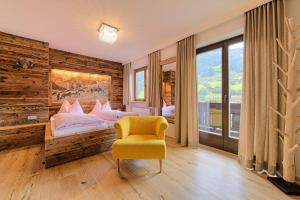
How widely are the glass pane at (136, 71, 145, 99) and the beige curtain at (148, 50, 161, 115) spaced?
633 millimetres

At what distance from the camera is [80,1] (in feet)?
7.18

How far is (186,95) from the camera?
3393 mm

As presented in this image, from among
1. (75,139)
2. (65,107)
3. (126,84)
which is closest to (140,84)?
(126,84)

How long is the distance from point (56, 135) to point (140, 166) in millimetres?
1520

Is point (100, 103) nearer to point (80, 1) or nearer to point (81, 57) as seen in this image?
point (81, 57)

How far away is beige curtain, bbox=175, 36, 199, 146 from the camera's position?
3250 millimetres

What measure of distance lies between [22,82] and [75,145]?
220 cm

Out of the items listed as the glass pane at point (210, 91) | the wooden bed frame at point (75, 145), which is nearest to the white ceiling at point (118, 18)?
the glass pane at point (210, 91)

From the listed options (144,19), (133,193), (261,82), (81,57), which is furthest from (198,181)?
(81,57)

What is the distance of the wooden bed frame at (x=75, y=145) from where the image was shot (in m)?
2.39

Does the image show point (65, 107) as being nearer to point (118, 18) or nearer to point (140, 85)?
point (140, 85)

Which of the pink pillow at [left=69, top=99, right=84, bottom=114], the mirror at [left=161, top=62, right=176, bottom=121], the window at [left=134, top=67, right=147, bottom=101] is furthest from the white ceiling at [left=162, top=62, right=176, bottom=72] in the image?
the pink pillow at [left=69, top=99, right=84, bottom=114]

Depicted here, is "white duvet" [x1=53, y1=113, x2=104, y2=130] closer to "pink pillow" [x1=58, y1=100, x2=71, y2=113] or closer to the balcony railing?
"pink pillow" [x1=58, y1=100, x2=71, y2=113]

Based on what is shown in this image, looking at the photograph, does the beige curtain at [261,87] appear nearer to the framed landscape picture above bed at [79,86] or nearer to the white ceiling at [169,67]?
the white ceiling at [169,67]
